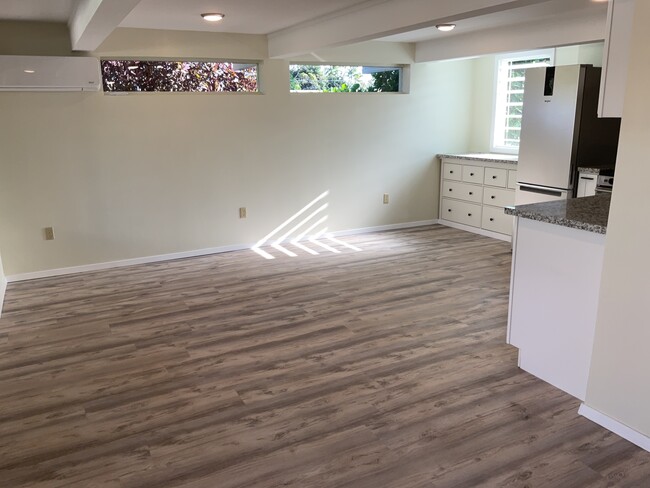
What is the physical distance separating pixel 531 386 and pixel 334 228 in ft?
11.8

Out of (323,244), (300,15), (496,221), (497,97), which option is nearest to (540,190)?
(496,221)

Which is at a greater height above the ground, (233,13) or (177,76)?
(233,13)

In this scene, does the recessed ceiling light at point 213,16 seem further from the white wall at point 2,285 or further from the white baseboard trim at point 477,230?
the white baseboard trim at point 477,230

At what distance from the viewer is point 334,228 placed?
614 centimetres

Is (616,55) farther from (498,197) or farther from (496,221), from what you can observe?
(496,221)

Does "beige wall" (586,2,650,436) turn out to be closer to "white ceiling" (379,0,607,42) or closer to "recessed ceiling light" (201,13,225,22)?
"white ceiling" (379,0,607,42)

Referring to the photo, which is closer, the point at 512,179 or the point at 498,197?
the point at 512,179

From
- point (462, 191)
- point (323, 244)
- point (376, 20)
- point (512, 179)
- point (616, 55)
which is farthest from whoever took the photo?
point (462, 191)

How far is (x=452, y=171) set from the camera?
6.44 meters

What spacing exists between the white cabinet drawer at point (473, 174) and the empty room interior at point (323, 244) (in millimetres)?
22

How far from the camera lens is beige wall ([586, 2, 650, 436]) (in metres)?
2.12

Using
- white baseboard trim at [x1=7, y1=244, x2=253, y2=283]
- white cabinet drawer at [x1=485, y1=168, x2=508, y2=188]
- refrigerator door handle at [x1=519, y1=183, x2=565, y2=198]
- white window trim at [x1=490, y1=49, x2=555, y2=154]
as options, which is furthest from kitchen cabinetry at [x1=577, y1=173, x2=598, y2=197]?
white baseboard trim at [x1=7, y1=244, x2=253, y2=283]

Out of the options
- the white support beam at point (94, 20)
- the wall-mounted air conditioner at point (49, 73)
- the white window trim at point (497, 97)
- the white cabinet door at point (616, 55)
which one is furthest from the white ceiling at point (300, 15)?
the white window trim at point (497, 97)

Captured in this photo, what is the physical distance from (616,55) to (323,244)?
3.66 m
